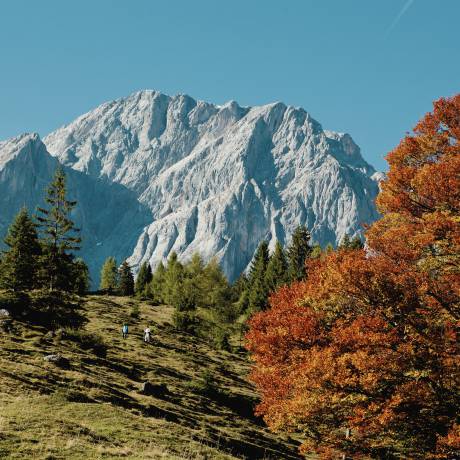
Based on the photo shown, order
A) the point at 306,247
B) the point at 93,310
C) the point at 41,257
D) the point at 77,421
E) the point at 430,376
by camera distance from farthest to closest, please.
Answer: the point at 306,247 < the point at 93,310 < the point at 41,257 < the point at 77,421 < the point at 430,376

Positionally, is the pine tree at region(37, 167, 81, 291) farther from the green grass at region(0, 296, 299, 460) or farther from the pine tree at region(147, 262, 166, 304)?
the pine tree at region(147, 262, 166, 304)

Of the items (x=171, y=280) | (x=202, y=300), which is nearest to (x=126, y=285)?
(x=171, y=280)

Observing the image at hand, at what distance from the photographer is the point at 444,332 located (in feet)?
56.5

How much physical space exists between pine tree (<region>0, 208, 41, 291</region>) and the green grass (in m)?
14.6

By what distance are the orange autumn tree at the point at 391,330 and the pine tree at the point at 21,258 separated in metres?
47.7

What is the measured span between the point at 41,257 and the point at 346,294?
42027 mm

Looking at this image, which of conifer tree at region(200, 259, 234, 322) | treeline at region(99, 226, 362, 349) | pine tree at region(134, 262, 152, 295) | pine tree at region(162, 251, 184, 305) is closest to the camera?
treeline at region(99, 226, 362, 349)

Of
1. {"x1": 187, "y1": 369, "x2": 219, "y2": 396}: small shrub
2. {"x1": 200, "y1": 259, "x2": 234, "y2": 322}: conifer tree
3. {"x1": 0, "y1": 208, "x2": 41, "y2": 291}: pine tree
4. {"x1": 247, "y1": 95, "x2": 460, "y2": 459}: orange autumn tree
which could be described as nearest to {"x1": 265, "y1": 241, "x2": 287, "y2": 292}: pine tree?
{"x1": 200, "y1": 259, "x2": 234, "y2": 322}: conifer tree

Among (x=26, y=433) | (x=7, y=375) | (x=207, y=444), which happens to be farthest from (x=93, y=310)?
(x=26, y=433)

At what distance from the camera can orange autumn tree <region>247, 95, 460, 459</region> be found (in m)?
16.7

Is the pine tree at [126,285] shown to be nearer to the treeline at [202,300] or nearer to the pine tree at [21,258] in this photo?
the treeline at [202,300]

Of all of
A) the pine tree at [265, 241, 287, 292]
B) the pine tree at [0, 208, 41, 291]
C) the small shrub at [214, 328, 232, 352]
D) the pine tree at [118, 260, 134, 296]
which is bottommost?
the small shrub at [214, 328, 232, 352]

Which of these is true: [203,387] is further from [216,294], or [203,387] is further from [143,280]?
[143,280]

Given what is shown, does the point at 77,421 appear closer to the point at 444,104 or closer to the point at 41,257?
the point at 444,104
